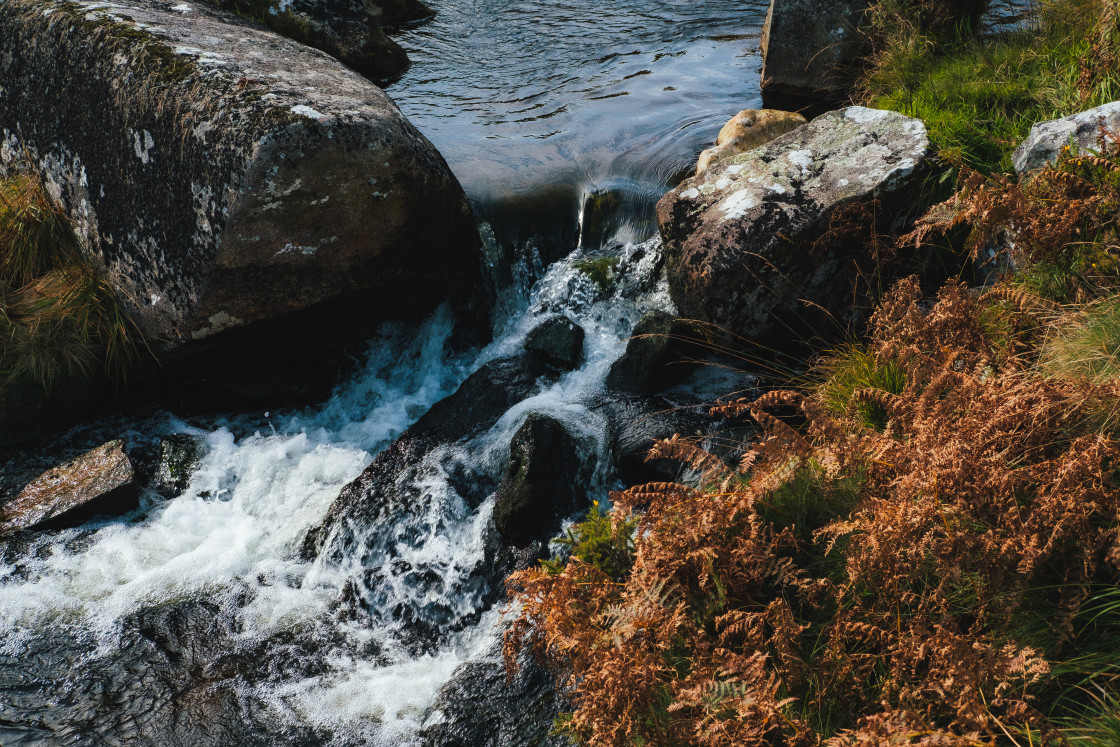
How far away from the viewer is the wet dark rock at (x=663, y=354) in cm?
533

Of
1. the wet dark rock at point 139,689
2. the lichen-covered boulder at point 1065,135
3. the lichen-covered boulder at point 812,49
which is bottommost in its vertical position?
the wet dark rock at point 139,689

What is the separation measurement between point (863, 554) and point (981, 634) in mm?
482

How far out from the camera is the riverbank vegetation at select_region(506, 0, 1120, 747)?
2541mm

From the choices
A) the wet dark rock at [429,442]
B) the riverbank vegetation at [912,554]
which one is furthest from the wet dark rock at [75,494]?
the riverbank vegetation at [912,554]

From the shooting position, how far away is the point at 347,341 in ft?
19.9

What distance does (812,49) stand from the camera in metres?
7.70

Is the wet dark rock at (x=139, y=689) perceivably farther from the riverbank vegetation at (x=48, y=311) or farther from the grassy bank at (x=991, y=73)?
the grassy bank at (x=991, y=73)

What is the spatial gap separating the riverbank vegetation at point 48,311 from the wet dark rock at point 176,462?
737 millimetres

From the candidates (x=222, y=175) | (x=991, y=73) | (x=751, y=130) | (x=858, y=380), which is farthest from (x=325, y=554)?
(x=991, y=73)

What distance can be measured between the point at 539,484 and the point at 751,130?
4.19m

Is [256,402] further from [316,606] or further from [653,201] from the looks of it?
[653,201]

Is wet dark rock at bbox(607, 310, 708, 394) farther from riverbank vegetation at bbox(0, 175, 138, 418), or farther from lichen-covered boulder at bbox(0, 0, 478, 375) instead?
riverbank vegetation at bbox(0, 175, 138, 418)

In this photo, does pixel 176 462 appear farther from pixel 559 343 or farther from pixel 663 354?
pixel 663 354

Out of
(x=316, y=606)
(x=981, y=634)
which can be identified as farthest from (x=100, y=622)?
(x=981, y=634)
